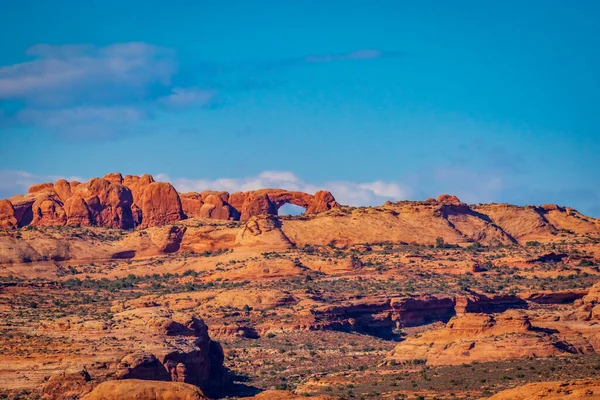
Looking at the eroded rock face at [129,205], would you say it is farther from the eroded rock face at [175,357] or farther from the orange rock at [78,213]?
the eroded rock face at [175,357]

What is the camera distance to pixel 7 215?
13575 cm

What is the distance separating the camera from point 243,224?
417 feet

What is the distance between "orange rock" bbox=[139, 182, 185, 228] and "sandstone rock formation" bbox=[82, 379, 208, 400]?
84.0 meters

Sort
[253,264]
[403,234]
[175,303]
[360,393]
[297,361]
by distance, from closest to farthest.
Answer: [360,393]
[297,361]
[175,303]
[253,264]
[403,234]

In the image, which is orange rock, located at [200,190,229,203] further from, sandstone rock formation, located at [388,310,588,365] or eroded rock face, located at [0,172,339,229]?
sandstone rock formation, located at [388,310,588,365]

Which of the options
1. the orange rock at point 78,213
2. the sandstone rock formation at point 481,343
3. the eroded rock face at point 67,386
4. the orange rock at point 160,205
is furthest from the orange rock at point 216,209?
the eroded rock face at point 67,386

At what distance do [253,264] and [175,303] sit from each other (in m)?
11.0

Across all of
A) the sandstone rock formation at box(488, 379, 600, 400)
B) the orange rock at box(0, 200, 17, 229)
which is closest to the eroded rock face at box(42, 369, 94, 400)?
the sandstone rock formation at box(488, 379, 600, 400)

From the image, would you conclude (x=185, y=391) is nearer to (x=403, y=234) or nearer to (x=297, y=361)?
(x=297, y=361)

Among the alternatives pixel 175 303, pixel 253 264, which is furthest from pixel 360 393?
pixel 253 264

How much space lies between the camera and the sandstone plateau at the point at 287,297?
225 feet

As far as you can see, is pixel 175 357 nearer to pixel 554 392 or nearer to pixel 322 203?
pixel 554 392

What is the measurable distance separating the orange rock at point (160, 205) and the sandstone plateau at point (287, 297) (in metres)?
0.18

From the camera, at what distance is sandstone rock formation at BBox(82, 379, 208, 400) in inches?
2032
